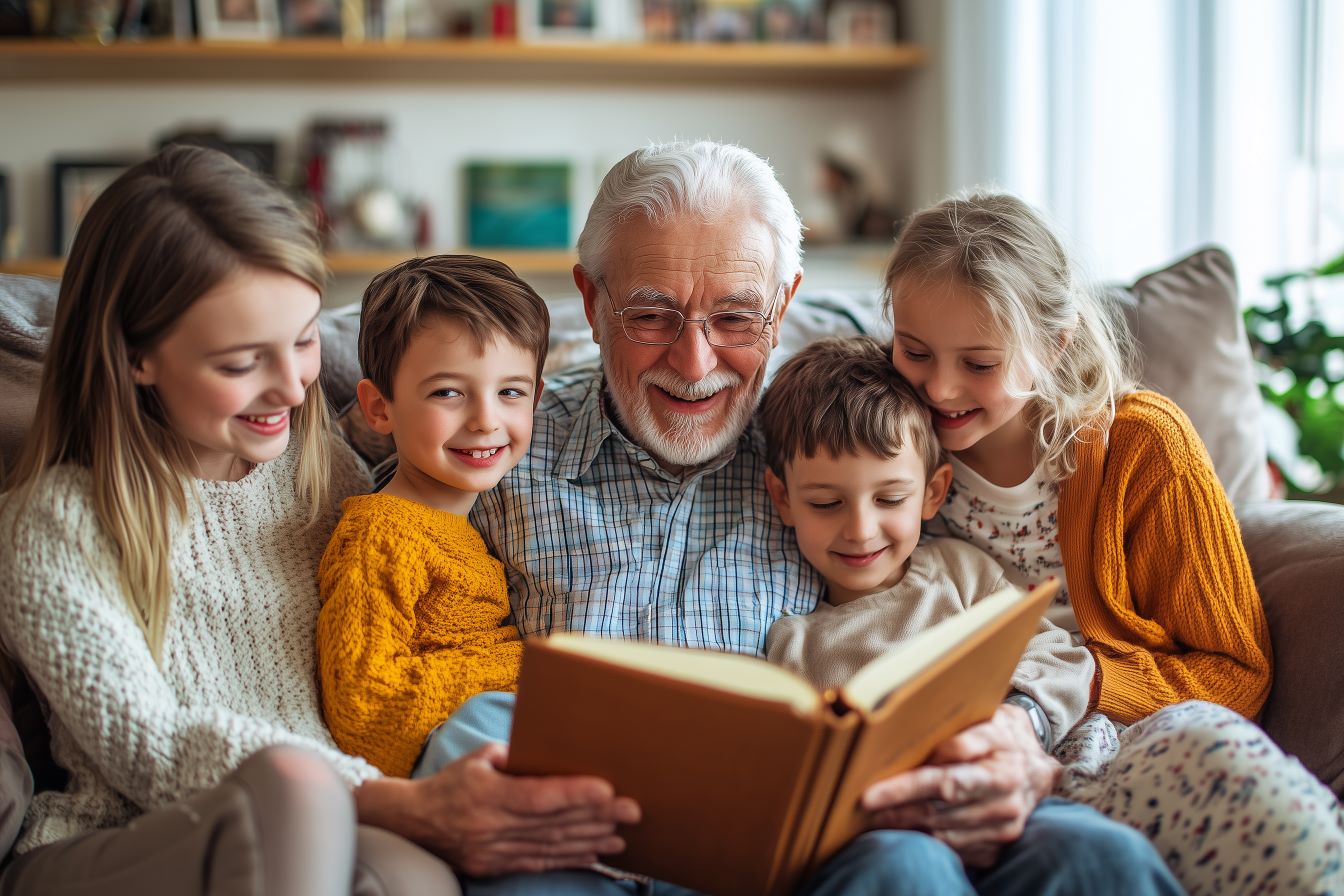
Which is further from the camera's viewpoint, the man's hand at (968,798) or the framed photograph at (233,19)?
the framed photograph at (233,19)

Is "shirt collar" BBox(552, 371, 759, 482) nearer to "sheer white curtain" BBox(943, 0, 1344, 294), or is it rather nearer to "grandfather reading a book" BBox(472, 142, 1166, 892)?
"grandfather reading a book" BBox(472, 142, 1166, 892)

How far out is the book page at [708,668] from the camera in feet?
3.14

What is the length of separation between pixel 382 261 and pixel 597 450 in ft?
7.90

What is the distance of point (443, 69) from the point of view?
3.91 meters

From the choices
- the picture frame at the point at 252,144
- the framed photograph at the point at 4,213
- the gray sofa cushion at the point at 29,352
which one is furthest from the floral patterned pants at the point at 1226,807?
the framed photograph at the point at 4,213

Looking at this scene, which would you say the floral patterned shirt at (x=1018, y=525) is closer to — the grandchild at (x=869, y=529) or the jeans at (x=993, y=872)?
the grandchild at (x=869, y=529)

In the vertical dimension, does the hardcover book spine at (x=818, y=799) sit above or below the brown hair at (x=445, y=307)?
below

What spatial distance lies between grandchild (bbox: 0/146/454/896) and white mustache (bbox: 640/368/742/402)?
454 millimetres

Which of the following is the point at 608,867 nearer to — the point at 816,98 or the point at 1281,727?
the point at 1281,727

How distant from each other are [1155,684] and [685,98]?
306cm

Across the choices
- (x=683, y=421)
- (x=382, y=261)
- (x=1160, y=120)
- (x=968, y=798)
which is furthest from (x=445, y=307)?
(x=382, y=261)

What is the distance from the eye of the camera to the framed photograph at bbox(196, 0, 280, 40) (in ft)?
12.2

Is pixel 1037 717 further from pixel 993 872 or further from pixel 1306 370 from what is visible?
pixel 1306 370

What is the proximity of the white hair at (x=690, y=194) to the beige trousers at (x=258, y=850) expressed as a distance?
2.75ft
